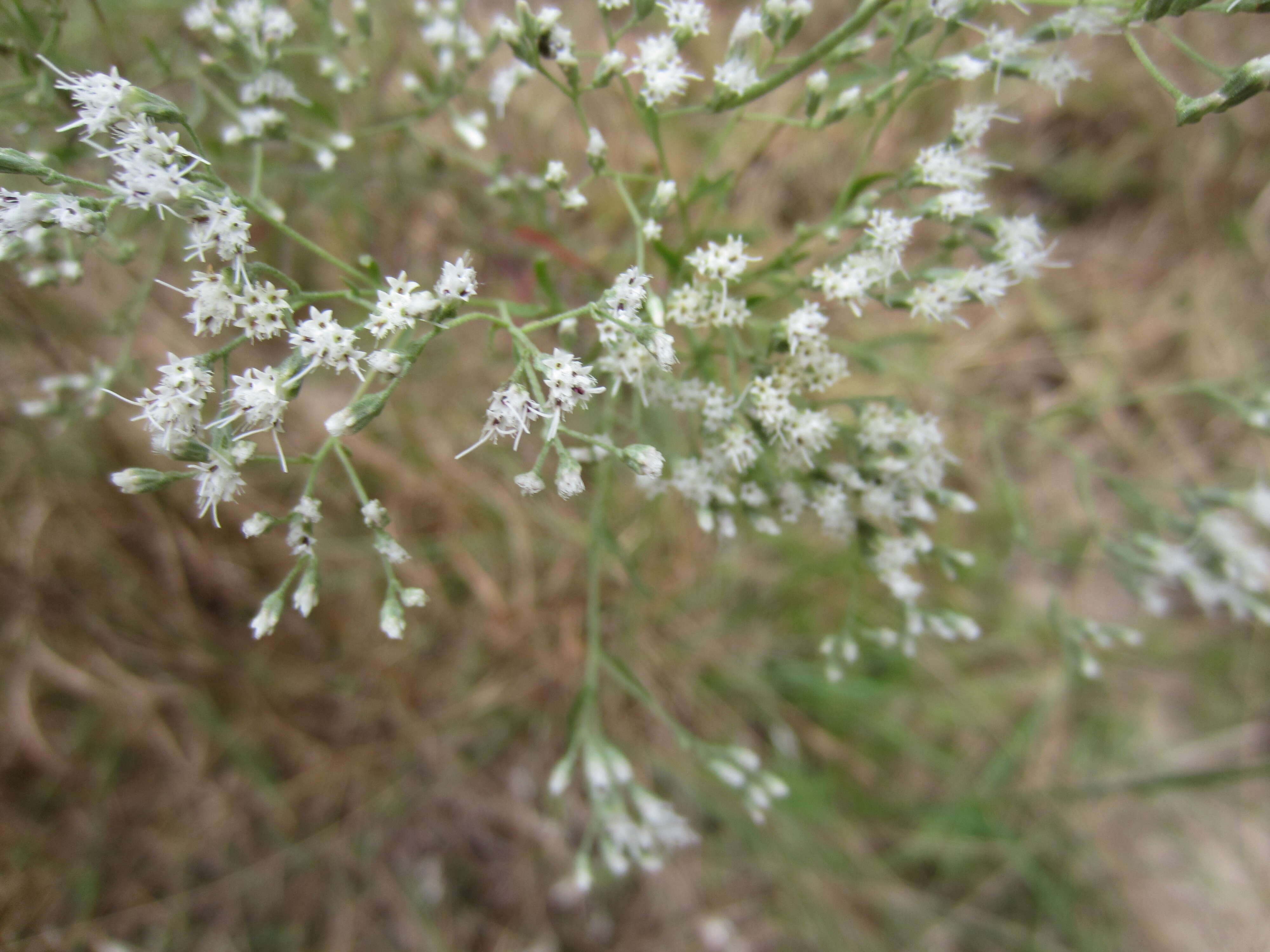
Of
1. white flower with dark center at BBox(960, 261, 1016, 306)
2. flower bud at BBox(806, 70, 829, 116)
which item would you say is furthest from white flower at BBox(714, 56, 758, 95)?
white flower with dark center at BBox(960, 261, 1016, 306)

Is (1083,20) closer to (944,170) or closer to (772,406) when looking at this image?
(944,170)

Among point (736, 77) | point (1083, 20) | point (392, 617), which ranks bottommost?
point (392, 617)

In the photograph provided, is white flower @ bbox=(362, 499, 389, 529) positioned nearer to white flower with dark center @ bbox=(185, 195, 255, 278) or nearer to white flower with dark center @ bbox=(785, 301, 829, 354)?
white flower with dark center @ bbox=(185, 195, 255, 278)

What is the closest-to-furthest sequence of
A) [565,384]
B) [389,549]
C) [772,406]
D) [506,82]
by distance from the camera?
[565,384] < [389,549] < [772,406] < [506,82]

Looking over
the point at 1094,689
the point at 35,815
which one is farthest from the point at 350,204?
the point at 1094,689

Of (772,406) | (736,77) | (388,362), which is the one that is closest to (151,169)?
(388,362)

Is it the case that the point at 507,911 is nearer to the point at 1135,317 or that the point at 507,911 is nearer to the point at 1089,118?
the point at 1135,317

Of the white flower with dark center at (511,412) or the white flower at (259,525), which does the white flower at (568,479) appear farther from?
the white flower at (259,525)
